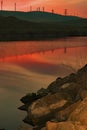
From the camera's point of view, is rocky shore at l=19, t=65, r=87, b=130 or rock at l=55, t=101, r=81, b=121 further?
rock at l=55, t=101, r=81, b=121

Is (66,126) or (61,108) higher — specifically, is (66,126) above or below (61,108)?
above

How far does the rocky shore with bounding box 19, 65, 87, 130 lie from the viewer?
58.5 feet

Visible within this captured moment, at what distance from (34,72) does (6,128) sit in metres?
25.2

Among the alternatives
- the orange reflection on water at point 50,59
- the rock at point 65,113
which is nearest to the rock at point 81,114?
the rock at point 65,113

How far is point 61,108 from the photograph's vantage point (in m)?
22.6

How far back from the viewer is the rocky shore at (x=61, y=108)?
702 inches

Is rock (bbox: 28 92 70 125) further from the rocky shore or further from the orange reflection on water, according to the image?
the orange reflection on water

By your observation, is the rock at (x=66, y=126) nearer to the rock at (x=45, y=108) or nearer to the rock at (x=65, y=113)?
the rock at (x=65, y=113)

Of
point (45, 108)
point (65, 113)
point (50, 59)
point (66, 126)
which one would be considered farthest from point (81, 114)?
point (50, 59)

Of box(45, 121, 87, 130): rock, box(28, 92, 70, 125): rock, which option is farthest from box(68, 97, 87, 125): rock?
box(28, 92, 70, 125): rock

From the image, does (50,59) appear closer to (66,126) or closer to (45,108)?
(45,108)

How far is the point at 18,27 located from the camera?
189 m

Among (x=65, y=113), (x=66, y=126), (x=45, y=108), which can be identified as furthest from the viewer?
(x=45, y=108)

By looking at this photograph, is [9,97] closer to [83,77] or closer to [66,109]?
[83,77]
